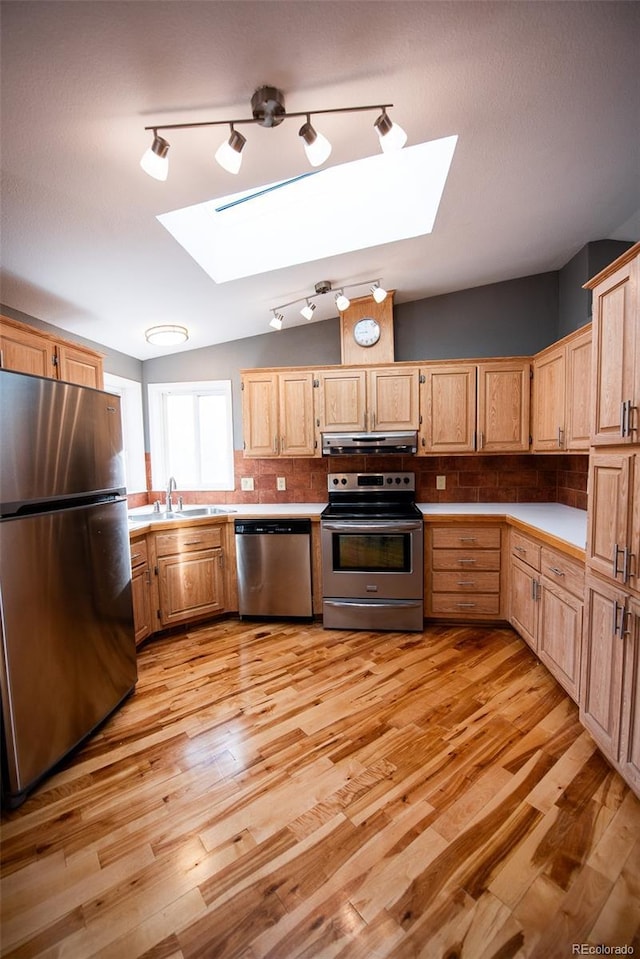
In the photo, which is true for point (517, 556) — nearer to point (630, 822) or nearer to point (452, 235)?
point (630, 822)

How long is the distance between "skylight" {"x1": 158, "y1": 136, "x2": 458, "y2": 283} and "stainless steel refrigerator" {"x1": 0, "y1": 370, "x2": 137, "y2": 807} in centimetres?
117

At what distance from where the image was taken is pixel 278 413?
3.19 m

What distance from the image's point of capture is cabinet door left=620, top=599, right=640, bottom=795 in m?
1.39

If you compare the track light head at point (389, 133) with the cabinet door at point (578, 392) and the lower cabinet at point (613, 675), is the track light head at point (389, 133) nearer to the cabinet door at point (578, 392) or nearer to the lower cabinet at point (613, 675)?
the cabinet door at point (578, 392)

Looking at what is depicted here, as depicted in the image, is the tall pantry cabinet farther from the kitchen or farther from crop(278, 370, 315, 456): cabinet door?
crop(278, 370, 315, 456): cabinet door

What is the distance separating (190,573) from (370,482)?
163 centimetres

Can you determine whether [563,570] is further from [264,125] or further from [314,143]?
[264,125]

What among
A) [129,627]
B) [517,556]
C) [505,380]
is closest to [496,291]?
[505,380]

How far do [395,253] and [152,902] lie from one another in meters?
3.18

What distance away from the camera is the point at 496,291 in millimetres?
3164

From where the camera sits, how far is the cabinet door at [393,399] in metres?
3.05

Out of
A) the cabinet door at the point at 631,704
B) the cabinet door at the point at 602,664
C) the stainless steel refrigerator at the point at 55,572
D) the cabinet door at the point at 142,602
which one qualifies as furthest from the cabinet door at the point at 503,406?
the cabinet door at the point at 142,602

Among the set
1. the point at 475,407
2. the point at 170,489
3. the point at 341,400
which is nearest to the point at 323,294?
the point at 341,400

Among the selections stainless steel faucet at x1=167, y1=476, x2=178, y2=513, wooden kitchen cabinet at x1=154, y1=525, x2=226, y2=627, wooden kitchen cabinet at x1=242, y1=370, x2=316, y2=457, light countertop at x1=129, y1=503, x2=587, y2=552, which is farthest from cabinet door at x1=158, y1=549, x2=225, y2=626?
wooden kitchen cabinet at x1=242, y1=370, x2=316, y2=457
